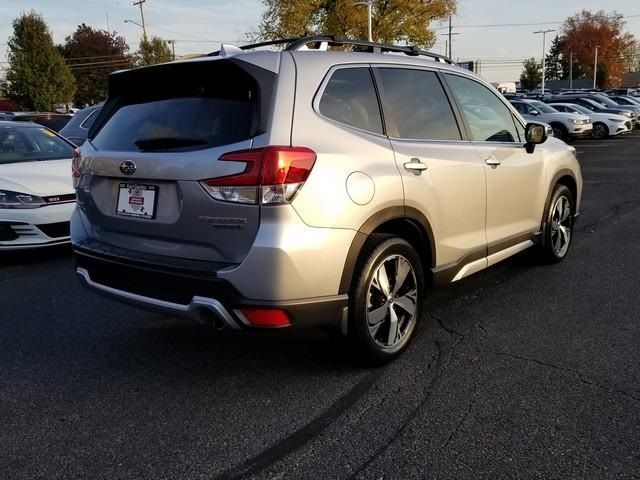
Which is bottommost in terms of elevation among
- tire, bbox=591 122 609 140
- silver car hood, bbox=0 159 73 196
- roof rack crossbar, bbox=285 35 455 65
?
tire, bbox=591 122 609 140

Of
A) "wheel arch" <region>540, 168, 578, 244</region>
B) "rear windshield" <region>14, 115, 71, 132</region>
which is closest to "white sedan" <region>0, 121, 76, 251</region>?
"wheel arch" <region>540, 168, 578, 244</region>

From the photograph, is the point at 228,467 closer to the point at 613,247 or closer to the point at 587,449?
the point at 587,449

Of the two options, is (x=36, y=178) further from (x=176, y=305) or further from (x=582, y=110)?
(x=582, y=110)

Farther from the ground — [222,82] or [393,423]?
[222,82]

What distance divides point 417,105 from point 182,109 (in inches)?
58.9

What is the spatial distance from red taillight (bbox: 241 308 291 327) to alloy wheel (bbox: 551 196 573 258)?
127 inches

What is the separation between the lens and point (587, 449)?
2588mm

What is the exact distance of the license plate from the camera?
3.11m

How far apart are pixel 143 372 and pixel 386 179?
5.91 feet

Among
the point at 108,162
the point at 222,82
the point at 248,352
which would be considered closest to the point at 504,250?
the point at 248,352

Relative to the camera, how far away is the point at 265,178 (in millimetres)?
2766

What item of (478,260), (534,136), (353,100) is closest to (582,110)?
(534,136)

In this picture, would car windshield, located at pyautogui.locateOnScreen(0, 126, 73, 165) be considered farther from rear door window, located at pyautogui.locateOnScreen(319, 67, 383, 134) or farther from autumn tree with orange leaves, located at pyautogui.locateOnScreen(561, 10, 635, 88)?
autumn tree with orange leaves, located at pyautogui.locateOnScreen(561, 10, 635, 88)

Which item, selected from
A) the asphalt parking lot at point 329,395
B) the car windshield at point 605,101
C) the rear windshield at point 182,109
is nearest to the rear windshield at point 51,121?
the asphalt parking lot at point 329,395
